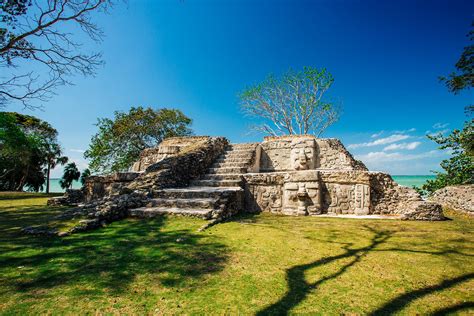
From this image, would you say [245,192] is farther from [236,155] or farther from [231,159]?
[236,155]

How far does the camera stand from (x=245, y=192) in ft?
Result: 25.8

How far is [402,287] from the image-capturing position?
7.86 feet

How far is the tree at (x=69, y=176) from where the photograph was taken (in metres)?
30.0

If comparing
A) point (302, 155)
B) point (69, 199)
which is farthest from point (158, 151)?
point (302, 155)

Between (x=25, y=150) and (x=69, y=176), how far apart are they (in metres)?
12.5

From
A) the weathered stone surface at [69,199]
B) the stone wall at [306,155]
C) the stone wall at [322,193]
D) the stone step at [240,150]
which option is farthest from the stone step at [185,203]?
the stone wall at [306,155]

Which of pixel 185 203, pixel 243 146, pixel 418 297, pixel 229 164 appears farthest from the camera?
pixel 243 146

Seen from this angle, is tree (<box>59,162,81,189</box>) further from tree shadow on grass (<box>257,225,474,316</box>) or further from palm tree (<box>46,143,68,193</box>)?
tree shadow on grass (<box>257,225,474,316</box>)

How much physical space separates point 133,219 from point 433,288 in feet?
18.2

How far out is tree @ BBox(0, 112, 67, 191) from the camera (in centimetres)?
1653

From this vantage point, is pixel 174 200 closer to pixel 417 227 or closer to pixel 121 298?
pixel 121 298

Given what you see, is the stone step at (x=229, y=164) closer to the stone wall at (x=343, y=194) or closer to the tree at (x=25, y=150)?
the stone wall at (x=343, y=194)

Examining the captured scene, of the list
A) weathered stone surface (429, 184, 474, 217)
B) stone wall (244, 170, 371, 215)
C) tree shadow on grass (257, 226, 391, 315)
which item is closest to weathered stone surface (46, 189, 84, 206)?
stone wall (244, 170, 371, 215)

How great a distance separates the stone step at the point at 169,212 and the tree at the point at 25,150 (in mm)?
17005
